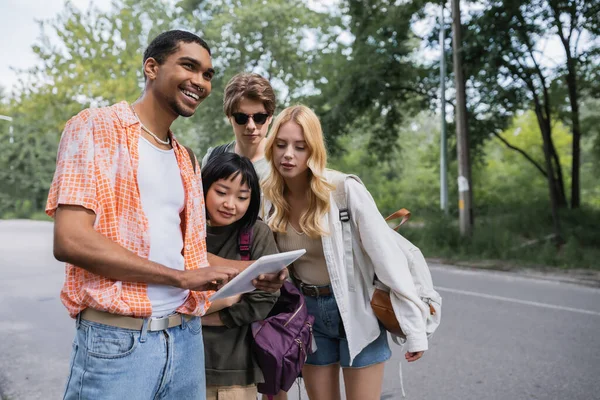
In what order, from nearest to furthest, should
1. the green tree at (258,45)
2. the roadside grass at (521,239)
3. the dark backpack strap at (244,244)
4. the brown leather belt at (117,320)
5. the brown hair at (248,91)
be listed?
the brown leather belt at (117,320)
the dark backpack strap at (244,244)
the brown hair at (248,91)
the roadside grass at (521,239)
the green tree at (258,45)

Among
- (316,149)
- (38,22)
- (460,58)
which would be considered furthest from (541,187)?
(38,22)

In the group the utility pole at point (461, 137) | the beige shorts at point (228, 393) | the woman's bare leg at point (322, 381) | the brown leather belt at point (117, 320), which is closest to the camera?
the brown leather belt at point (117, 320)

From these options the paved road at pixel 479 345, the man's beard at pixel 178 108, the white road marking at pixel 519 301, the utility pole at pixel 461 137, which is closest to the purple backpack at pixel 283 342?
the man's beard at pixel 178 108

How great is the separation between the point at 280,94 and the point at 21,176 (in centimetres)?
1997

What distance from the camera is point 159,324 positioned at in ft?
5.47

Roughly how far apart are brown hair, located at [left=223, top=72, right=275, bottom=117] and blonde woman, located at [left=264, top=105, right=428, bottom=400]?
0.50 metres

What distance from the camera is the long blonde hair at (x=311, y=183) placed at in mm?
2455

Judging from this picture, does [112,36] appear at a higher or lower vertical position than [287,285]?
higher

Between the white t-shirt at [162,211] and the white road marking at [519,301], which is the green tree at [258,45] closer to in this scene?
the white road marking at [519,301]

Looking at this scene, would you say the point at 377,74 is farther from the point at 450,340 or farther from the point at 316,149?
the point at 316,149

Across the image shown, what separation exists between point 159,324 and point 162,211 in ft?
1.08

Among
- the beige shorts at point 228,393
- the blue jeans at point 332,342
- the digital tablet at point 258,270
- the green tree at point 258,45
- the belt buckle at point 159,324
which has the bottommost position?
the beige shorts at point 228,393

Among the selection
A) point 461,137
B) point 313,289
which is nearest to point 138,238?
point 313,289

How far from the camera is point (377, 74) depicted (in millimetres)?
13188
